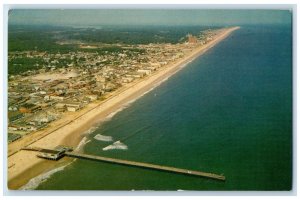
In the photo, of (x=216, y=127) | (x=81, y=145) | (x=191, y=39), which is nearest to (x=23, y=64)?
(x=81, y=145)

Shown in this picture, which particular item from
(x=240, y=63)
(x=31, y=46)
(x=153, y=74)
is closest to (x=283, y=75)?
(x=240, y=63)

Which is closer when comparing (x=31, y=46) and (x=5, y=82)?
(x=5, y=82)

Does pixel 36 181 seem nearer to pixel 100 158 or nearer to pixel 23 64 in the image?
pixel 100 158

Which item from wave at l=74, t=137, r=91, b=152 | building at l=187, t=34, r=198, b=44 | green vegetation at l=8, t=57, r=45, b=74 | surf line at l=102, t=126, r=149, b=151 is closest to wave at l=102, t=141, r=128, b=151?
surf line at l=102, t=126, r=149, b=151

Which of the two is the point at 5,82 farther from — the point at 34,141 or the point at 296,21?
the point at 296,21

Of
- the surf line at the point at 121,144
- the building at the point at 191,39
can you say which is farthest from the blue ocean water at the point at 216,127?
the building at the point at 191,39

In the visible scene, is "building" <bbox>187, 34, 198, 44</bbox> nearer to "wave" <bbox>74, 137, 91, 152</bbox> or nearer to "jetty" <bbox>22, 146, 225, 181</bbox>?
"jetty" <bbox>22, 146, 225, 181</bbox>

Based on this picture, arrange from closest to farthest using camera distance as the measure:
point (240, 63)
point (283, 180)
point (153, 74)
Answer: point (283, 180)
point (240, 63)
point (153, 74)
